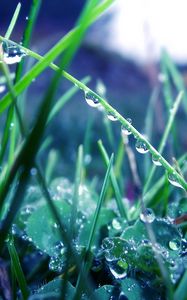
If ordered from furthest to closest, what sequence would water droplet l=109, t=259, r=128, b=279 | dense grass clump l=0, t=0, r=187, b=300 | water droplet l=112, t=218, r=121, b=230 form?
water droplet l=112, t=218, r=121, b=230 → water droplet l=109, t=259, r=128, b=279 → dense grass clump l=0, t=0, r=187, b=300

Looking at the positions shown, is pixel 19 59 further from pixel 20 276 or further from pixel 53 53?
pixel 20 276

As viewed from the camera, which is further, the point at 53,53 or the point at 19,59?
the point at 19,59

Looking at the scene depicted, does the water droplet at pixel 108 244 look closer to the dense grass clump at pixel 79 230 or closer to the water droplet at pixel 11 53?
the dense grass clump at pixel 79 230

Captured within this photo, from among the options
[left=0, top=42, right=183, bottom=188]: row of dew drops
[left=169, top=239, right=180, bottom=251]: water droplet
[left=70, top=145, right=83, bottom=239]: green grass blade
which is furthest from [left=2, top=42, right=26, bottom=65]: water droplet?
[left=169, top=239, right=180, bottom=251]: water droplet

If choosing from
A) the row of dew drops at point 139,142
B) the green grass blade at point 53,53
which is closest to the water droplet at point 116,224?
the row of dew drops at point 139,142

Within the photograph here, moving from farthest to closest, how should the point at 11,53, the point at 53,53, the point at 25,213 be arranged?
the point at 25,213 → the point at 11,53 → the point at 53,53

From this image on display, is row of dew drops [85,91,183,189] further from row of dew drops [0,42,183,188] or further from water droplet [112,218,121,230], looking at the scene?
water droplet [112,218,121,230]

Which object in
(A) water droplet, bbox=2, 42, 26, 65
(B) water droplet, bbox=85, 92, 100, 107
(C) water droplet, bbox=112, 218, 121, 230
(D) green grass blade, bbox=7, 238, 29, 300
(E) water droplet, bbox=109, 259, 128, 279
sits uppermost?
(A) water droplet, bbox=2, 42, 26, 65

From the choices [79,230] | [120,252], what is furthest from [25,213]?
[120,252]
